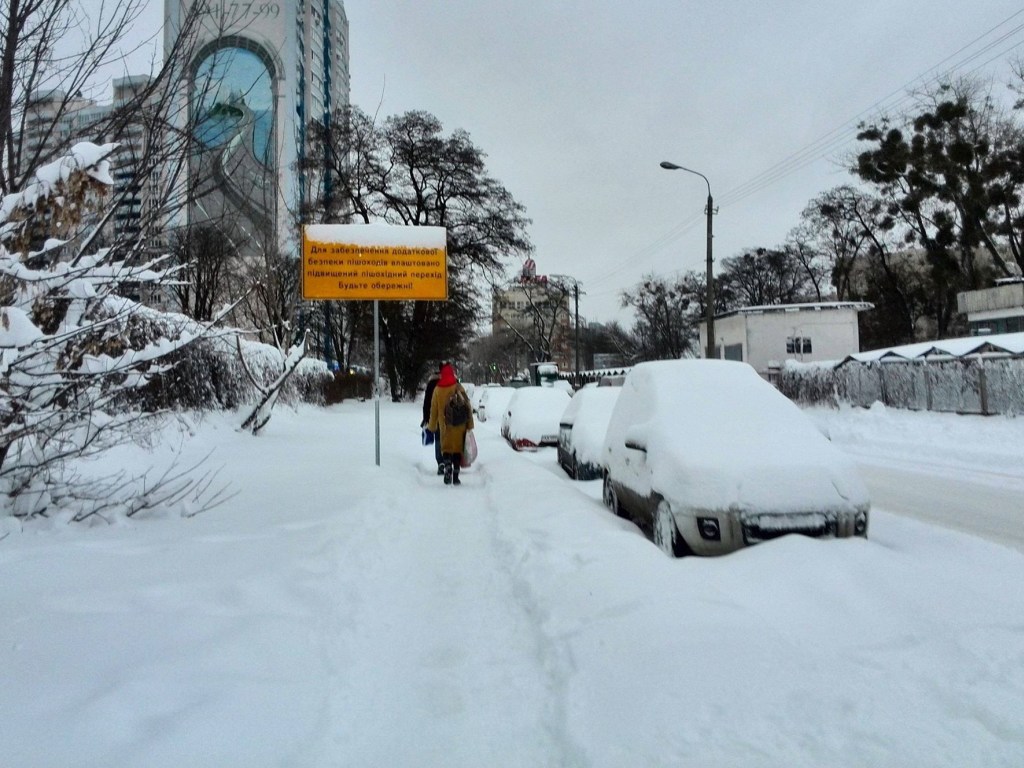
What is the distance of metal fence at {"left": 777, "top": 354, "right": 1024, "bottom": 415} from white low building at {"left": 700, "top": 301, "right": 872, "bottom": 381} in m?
16.5

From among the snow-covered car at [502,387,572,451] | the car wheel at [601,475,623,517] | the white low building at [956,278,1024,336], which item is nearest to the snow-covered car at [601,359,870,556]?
the car wheel at [601,475,623,517]

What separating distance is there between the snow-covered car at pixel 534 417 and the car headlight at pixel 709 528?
8.57m

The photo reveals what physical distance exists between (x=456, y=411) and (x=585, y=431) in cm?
219

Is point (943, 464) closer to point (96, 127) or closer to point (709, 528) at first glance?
point (709, 528)

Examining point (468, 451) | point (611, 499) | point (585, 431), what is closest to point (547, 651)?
point (611, 499)

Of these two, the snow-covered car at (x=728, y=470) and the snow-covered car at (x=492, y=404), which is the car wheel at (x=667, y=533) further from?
the snow-covered car at (x=492, y=404)

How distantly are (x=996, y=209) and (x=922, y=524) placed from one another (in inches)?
1228

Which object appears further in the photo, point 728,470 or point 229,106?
point 728,470

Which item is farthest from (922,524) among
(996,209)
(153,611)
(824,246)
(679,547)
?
(824,246)

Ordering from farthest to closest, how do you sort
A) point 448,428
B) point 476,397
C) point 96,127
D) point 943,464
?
1. point 476,397
2. point 943,464
3. point 448,428
4. point 96,127

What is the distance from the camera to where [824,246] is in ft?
162

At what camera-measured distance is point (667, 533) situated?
5.07m

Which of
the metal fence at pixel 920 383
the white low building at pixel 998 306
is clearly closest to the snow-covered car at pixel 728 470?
the metal fence at pixel 920 383

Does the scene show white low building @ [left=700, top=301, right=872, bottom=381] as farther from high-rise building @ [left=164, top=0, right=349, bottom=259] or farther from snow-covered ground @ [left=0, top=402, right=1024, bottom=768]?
high-rise building @ [left=164, top=0, right=349, bottom=259]
